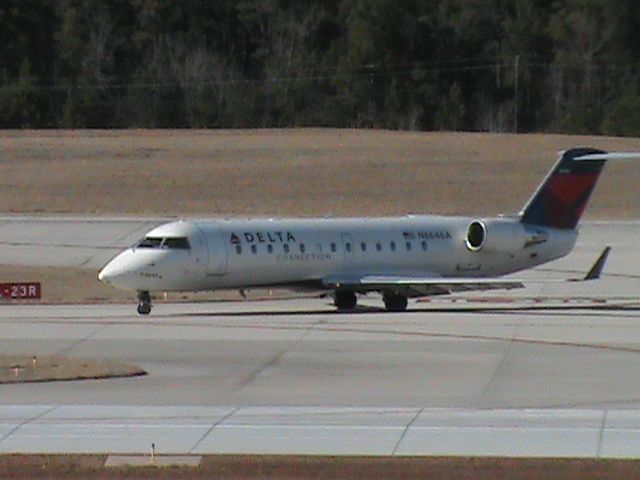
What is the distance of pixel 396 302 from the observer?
4075 cm

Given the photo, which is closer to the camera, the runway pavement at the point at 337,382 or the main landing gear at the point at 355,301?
the runway pavement at the point at 337,382

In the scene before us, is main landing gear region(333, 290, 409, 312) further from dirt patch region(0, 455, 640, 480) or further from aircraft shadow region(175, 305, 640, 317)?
dirt patch region(0, 455, 640, 480)

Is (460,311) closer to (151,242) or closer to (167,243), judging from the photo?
(167,243)

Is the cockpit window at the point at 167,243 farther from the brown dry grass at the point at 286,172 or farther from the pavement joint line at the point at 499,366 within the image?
the brown dry grass at the point at 286,172

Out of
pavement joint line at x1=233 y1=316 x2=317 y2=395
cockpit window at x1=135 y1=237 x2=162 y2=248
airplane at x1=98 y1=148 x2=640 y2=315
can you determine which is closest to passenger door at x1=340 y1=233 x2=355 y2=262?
airplane at x1=98 y1=148 x2=640 y2=315

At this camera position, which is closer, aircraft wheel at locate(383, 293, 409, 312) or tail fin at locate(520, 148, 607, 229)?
aircraft wheel at locate(383, 293, 409, 312)

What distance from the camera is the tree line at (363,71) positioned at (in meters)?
93.4

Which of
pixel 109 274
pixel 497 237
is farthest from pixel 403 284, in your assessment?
pixel 109 274

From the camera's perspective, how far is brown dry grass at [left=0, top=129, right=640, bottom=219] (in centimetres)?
7088

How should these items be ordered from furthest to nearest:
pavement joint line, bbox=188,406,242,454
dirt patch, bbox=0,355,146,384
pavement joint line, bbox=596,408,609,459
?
dirt patch, bbox=0,355,146,384, pavement joint line, bbox=188,406,242,454, pavement joint line, bbox=596,408,609,459

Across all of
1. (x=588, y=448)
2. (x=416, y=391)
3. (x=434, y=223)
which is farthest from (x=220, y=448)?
(x=434, y=223)

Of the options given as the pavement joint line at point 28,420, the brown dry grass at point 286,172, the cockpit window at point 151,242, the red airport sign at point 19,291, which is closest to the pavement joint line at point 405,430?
the pavement joint line at point 28,420

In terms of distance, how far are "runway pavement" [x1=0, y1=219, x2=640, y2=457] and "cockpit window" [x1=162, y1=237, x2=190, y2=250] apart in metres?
1.49

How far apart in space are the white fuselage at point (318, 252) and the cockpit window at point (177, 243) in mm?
56
